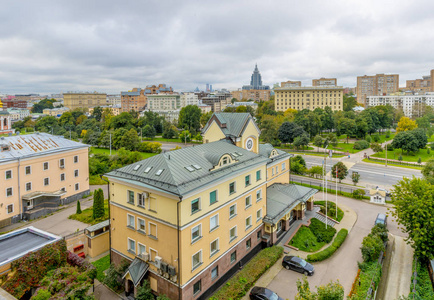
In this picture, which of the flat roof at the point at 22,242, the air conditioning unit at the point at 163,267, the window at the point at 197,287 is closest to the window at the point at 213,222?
the window at the point at 197,287

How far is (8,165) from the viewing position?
33000 mm

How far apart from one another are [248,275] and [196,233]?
21.1 ft

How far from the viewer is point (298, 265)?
939 inches

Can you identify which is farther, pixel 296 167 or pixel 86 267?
pixel 296 167

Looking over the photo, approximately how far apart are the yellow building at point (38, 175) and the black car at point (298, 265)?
3184 centimetres

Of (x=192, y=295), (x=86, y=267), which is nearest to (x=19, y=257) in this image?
(x=86, y=267)

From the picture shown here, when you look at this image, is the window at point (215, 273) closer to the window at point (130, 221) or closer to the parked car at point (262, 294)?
the parked car at point (262, 294)

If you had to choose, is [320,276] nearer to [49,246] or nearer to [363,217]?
[363,217]

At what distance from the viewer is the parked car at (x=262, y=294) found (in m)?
19.9

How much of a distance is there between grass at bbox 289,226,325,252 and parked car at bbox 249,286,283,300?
852cm

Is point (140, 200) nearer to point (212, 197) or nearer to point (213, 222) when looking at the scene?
point (212, 197)

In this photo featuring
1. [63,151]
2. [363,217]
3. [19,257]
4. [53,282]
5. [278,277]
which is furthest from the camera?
[63,151]

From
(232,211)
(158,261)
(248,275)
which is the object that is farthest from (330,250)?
(158,261)

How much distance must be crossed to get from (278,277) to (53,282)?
16911 mm
